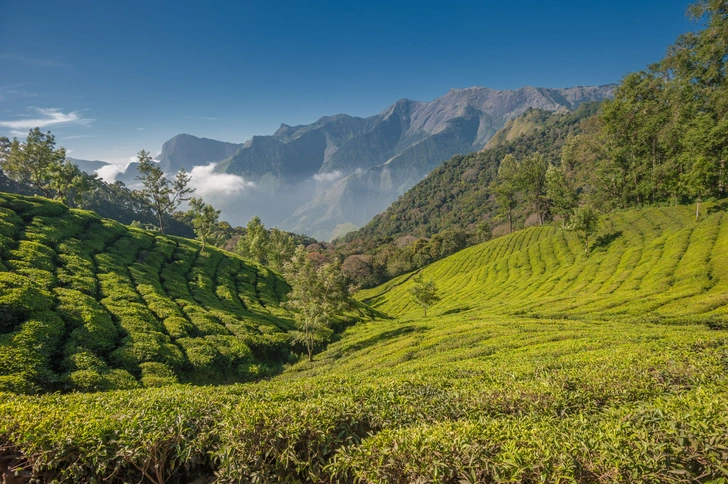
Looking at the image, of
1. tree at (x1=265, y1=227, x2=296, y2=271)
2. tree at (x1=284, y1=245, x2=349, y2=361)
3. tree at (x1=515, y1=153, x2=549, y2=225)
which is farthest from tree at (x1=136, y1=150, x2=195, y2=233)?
tree at (x1=515, y1=153, x2=549, y2=225)

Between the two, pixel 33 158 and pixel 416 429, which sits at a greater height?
pixel 33 158

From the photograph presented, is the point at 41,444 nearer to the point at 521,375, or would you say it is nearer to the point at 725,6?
the point at 521,375

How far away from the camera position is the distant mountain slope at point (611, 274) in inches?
1367

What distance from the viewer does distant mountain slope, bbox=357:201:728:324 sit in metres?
34.7

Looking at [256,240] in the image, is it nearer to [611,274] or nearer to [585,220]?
[611,274]

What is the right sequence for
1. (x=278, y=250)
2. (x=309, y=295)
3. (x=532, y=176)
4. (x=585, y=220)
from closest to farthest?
(x=309, y=295)
(x=585, y=220)
(x=278, y=250)
(x=532, y=176)

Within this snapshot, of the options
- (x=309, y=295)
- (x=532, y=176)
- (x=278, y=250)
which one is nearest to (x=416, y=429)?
(x=309, y=295)

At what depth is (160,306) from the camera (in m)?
29.1

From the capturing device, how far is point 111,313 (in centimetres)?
2489

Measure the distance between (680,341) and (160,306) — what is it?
38487mm

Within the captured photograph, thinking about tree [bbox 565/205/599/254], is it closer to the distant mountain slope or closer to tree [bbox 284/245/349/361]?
the distant mountain slope

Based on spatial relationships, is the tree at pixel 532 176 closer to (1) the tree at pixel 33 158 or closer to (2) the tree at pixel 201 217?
(2) the tree at pixel 201 217

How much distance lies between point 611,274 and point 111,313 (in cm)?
7062

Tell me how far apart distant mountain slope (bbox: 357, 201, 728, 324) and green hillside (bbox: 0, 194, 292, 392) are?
35.1 meters
